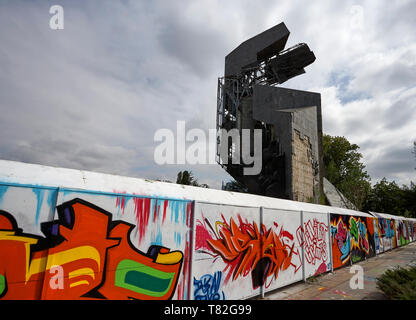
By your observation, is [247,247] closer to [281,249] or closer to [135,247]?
[281,249]

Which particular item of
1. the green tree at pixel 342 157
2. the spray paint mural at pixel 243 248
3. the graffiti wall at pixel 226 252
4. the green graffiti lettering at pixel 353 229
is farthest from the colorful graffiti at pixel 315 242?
the green tree at pixel 342 157

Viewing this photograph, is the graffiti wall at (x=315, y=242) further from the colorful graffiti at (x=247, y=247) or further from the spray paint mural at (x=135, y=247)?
the colorful graffiti at (x=247, y=247)

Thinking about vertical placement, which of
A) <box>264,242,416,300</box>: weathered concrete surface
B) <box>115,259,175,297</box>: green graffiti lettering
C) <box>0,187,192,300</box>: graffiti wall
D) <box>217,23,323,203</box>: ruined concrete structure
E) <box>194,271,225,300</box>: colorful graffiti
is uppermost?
<box>217,23,323,203</box>: ruined concrete structure

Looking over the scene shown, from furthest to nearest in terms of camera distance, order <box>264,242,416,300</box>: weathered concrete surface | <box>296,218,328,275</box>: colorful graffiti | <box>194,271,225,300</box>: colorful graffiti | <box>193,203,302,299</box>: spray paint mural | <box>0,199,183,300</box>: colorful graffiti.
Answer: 1. <box>296,218,328,275</box>: colorful graffiti
2. <box>264,242,416,300</box>: weathered concrete surface
3. <box>193,203,302,299</box>: spray paint mural
4. <box>194,271,225,300</box>: colorful graffiti
5. <box>0,199,183,300</box>: colorful graffiti

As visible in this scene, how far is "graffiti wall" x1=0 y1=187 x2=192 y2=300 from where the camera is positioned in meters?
3.04

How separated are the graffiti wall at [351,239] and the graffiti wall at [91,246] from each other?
852 centimetres

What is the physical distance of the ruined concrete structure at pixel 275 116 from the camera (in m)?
20.2

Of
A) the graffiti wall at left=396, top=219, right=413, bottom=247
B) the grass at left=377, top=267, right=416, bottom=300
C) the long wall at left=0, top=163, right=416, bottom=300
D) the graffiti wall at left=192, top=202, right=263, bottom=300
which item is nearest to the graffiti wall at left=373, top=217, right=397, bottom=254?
the graffiti wall at left=396, top=219, right=413, bottom=247

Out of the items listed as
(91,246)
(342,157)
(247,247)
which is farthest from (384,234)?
(342,157)

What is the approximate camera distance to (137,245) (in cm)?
414

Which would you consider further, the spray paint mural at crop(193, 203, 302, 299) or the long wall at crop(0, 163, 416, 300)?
the spray paint mural at crop(193, 203, 302, 299)

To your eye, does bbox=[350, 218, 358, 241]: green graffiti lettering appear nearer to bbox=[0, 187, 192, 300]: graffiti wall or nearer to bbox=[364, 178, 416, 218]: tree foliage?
bbox=[0, 187, 192, 300]: graffiti wall

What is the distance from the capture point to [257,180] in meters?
25.6

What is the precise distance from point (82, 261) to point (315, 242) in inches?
330
